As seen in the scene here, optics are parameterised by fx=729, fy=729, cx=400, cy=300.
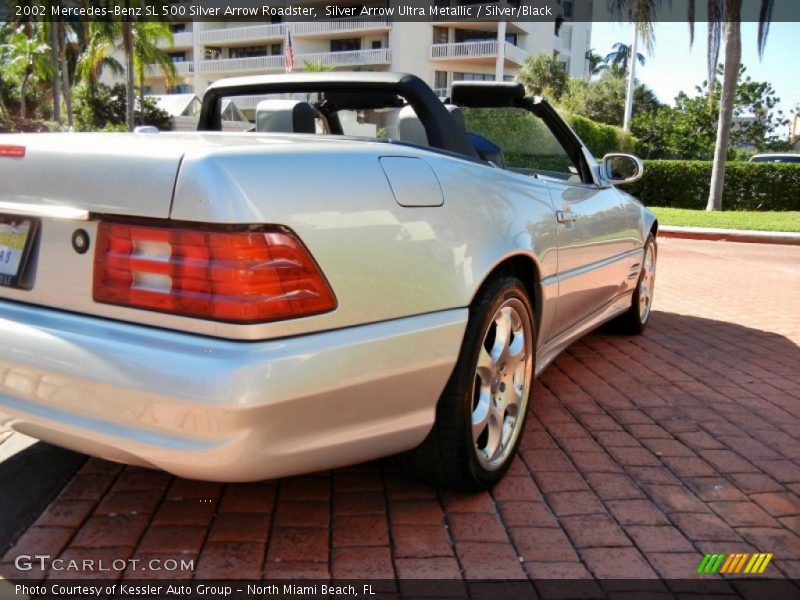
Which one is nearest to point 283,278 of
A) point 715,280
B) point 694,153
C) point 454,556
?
point 454,556

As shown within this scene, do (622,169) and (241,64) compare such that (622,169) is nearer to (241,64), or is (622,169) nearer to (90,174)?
(90,174)

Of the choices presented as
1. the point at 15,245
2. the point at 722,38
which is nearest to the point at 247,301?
the point at 15,245

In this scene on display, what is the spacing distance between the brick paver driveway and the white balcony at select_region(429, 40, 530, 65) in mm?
41574

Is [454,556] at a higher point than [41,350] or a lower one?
lower

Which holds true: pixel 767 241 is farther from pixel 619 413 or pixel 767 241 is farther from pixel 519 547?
pixel 519 547

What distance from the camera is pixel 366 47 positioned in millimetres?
46688

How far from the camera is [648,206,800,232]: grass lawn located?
13380 millimetres

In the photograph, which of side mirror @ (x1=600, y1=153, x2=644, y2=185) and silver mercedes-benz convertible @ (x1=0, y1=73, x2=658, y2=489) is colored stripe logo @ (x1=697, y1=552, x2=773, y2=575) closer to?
silver mercedes-benz convertible @ (x1=0, y1=73, x2=658, y2=489)

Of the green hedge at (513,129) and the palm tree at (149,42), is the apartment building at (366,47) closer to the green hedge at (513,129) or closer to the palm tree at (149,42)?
the palm tree at (149,42)

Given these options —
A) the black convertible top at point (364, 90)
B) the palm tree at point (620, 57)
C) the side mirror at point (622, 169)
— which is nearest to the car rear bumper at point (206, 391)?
the black convertible top at point (364, 90)

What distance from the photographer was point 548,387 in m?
3.97

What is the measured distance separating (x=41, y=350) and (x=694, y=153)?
1433 inches

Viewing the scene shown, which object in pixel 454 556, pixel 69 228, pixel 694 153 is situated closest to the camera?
pixel 69 228

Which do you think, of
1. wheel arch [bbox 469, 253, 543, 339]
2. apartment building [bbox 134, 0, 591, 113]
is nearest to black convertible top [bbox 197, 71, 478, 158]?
wheel arch [bbox 469, 253, 543, 339]
